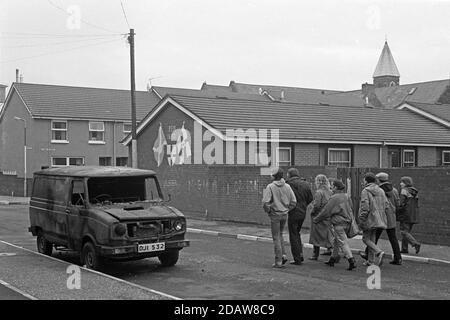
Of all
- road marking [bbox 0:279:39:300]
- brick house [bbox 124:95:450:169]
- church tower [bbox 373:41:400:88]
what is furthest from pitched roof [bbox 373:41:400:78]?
road marking [bbox 0:279:39:300]

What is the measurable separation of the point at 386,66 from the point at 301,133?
85.8 metres

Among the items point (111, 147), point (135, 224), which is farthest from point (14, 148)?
point (135, 224)

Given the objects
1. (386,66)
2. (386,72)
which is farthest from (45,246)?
(386,66)

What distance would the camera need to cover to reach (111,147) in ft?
143

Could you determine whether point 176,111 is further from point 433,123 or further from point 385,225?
Answer: point 385,225

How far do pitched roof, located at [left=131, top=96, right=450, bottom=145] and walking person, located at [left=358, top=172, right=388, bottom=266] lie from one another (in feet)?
39.9

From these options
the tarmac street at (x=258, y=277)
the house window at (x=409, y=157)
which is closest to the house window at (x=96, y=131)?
the house window at (x=409, y=157)

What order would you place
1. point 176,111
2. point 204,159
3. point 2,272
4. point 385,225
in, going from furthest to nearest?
point 176,111
point 204,159
point 385,225
point 2,272

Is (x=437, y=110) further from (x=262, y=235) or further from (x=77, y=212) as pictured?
(x=77, y=212)

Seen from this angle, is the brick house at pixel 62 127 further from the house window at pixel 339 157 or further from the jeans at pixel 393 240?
the jeans at pixel 393 240

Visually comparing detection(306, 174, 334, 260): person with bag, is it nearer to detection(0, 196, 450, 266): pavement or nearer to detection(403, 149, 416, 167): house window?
detection(0, 196, 450, 266): pavement

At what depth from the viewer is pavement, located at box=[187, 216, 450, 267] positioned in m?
12.3

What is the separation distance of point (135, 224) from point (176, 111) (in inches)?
620

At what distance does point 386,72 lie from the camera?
104688 millimetres
